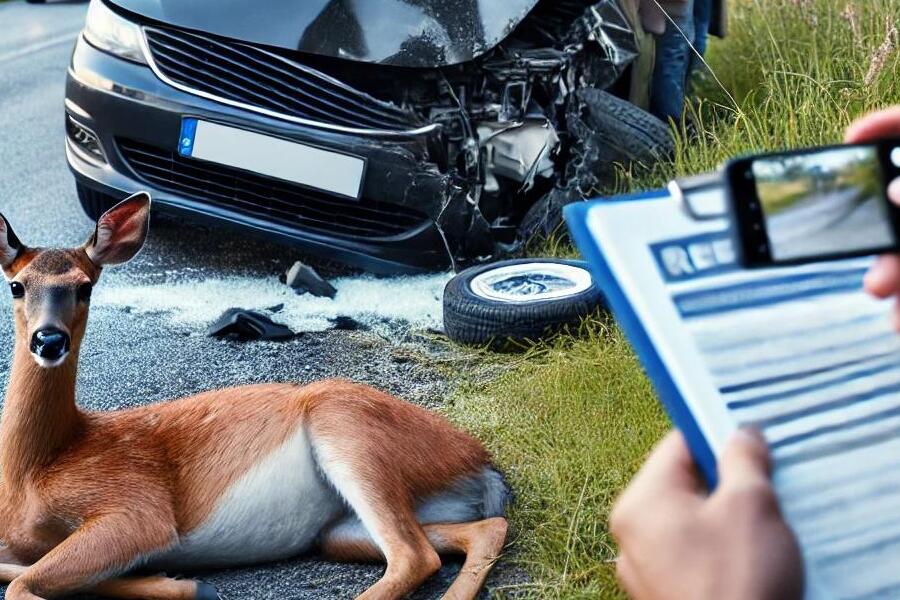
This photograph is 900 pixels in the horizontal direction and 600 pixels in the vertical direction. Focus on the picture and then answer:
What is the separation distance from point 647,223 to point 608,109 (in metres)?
4.55

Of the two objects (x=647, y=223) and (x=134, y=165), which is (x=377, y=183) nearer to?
(x=134, y=165)

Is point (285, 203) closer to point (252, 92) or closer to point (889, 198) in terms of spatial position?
point (252, 92)

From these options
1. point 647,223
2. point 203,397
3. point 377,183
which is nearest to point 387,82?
point 377,183

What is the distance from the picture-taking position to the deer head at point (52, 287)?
3182 mm

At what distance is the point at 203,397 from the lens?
355cm

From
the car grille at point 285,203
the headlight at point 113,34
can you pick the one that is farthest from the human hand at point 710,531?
the headlight at point 113,34

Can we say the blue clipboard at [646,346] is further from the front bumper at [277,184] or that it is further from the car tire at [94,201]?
the car tire at [94,201]

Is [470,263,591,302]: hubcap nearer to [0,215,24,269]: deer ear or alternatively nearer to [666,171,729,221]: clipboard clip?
[0,215,24,269]: deer ear

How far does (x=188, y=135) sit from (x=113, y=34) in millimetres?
693

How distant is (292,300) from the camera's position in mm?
5230

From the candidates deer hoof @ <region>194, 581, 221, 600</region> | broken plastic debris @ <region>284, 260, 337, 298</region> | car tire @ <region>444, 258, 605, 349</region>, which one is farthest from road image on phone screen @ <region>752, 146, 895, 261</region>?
broken plastic debris @ <region>284, 260, 337, 298</region>

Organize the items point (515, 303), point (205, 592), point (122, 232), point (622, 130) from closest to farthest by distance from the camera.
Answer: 1. point (205, 592)
2. point (122, 232)
3. point (515, 303)
4. point (622, 130)

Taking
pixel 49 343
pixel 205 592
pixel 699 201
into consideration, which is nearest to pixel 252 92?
pixel 49 343

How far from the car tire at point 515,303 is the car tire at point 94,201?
196 centimetres
